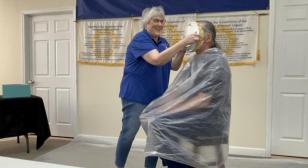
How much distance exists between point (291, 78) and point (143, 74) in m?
1.96

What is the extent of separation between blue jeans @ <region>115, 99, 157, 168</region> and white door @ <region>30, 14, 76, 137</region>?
2.18m

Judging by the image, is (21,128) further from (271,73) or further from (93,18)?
(271,73)

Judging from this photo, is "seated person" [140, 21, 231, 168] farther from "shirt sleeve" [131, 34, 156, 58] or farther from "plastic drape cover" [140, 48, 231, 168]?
"shirt sleeve" [131, 34, 156, 58]

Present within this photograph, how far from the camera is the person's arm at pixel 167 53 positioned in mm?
1721

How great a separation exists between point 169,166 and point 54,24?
126 inches

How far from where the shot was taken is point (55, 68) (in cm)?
444

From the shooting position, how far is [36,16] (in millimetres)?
4496

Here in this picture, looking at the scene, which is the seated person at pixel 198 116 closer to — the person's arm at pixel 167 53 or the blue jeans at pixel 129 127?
the person's arm at pixel 167 53

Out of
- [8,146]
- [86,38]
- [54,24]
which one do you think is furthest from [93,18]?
[8,146]

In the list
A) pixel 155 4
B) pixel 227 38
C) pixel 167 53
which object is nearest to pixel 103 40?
pixel 155 4

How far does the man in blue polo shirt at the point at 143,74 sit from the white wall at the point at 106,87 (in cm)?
157

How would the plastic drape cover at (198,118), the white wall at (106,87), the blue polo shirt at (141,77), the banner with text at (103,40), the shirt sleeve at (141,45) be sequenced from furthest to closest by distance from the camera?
1. the banner with text at (103,40)
2. the white wall at (106,87)
3. the blue polo shirt at (141,77)
4. the shirt sleeve at (141,45)
5. the plastic drape cover at (198,118)

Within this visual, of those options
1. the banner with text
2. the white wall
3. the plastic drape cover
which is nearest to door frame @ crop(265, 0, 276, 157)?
the white wall

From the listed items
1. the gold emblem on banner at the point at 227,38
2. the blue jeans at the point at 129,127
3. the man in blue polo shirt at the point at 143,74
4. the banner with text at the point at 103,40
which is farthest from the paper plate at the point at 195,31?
the banner with text at the point at 103,40
